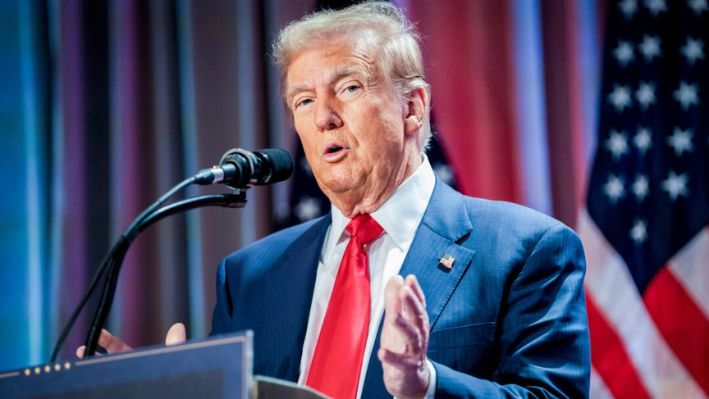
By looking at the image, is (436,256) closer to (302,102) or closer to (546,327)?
(546,327)

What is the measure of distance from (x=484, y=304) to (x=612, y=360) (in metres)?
1.27

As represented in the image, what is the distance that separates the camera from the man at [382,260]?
2033mm

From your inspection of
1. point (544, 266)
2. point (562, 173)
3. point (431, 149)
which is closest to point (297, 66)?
point (544, 266)

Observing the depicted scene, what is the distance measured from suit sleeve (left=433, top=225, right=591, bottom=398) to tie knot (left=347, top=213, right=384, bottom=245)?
0.38 meters

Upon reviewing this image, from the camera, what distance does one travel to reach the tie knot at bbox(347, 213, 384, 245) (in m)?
2.32

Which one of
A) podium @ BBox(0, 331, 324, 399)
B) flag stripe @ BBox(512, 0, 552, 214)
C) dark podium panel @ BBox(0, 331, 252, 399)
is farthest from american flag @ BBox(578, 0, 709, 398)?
dark podium panel @ BBox(0, 331, 252, 399)

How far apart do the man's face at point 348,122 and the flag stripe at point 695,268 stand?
1274 millimetres

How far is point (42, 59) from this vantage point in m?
3.64

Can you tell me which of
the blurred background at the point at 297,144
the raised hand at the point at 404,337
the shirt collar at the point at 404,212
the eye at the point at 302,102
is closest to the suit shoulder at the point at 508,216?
the shirt collar at the point at 404,212

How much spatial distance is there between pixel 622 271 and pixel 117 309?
181cm

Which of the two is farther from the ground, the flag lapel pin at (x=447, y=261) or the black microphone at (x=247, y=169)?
the black microphone at (x=247, y=169)

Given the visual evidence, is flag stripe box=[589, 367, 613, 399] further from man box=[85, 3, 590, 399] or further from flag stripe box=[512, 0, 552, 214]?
man box=[85, 3, 590, 399]

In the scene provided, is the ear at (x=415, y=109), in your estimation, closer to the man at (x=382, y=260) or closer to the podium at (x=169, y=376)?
the man at (x=382, y=260)

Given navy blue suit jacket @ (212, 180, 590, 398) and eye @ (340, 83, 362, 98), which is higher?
eye @ (340, 83, 362, 98)
